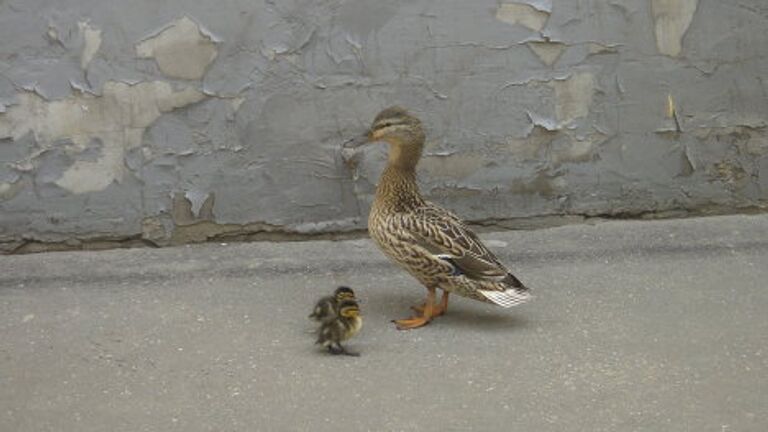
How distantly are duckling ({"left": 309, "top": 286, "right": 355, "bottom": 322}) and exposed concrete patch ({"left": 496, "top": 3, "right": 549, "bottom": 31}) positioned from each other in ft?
5.26

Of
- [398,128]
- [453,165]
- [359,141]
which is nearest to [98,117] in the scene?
[359,141]

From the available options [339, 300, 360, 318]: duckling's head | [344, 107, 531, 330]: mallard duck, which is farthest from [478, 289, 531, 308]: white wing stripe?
[339, 300, 360, 318]: duckling's head

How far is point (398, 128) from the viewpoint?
5215mm

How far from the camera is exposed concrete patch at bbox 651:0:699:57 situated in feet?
19.2

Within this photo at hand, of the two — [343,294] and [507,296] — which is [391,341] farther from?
[507,296]

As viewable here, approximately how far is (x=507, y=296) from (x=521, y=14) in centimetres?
150

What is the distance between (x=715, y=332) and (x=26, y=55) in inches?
126

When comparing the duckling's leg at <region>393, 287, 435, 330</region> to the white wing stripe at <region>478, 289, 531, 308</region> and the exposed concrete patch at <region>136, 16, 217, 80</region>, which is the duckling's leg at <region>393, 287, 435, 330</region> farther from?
the exposed concrete patch at <region>136, 16, 217, 80</region>

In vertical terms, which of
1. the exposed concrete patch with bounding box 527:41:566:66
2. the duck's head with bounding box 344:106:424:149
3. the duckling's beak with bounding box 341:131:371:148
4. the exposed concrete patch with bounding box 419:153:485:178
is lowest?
the exposed concrete patch with bounding box 419:153:485:178

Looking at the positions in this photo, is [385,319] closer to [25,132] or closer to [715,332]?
[715,332]

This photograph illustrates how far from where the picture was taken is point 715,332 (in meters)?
5.03

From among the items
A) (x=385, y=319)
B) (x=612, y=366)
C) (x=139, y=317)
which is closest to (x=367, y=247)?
(x=385, y=319)

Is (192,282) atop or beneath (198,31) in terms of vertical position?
beneath

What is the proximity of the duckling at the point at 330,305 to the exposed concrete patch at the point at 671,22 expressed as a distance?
6.72 feet
